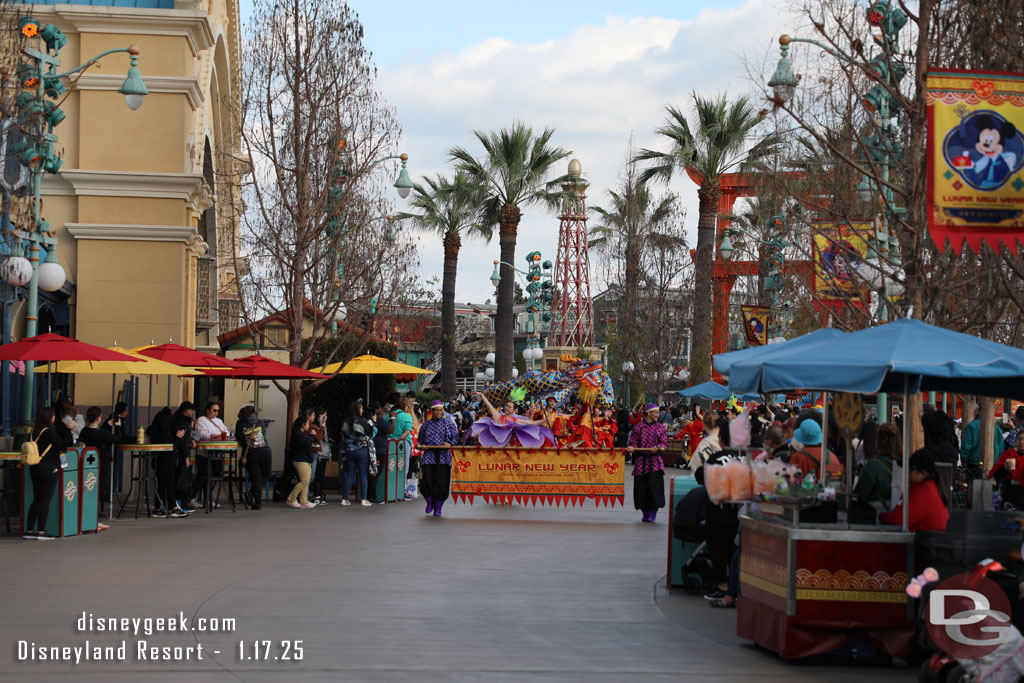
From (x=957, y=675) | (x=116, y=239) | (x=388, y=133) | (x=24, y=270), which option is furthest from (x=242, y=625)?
(x=116, y=239)

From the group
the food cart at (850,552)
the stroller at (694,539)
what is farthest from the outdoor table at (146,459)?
the food cart at (850,552)

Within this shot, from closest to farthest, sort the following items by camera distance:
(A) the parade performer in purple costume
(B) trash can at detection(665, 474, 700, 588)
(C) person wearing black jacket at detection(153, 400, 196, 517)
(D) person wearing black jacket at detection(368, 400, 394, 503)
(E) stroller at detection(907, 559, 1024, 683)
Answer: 1. (E) stroller at detection(907, 559, 1024, 683)
2. (B) trash can at detection(665, 474, 700, 588)
3. (C) person wearing black jacket at detection(153, 400, 196, 517)
4. (A) the parade performer in purple costume
5. (D) person wearing black jacket at detection(368, 400, 394, 503)

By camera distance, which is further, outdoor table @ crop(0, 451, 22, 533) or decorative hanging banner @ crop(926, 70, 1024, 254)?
outdoor table @ crop(0, 451, 22, 533)

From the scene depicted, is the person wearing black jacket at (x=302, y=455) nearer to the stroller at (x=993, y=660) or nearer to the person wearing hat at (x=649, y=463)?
the person wearing hat at (x=649, y=463)

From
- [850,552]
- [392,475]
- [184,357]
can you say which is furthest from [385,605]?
[392,475]

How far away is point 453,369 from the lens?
5147 cm

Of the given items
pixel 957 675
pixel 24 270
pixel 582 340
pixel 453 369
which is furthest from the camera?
pixel 582 340

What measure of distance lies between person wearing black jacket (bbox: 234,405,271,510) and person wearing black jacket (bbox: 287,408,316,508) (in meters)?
0.51

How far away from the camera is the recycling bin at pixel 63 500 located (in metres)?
16.8

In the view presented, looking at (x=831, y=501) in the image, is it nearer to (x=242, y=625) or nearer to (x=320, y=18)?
(x=242, y=625)

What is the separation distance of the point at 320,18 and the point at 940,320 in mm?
14551

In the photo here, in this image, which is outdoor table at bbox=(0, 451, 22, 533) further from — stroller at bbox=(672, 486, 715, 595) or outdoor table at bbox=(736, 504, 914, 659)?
outdoor table at bbox=(736, 504, 914, 659)

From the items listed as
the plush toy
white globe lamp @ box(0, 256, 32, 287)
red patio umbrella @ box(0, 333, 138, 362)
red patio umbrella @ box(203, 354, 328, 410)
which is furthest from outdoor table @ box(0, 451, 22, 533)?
the plush toy

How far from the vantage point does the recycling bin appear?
16750 millimetres
